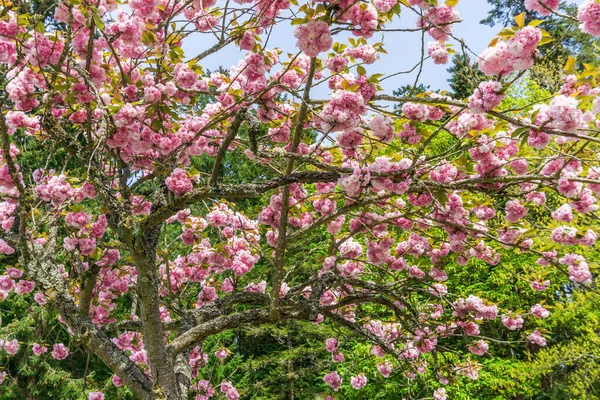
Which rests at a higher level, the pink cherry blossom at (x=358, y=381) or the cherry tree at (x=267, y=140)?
the cherry tree at (x=267, y=140)

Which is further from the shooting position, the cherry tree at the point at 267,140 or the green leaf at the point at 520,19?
the cherry tree at the point at 267,140

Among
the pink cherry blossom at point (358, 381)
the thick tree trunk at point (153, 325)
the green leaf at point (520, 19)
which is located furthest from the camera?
the pink cherry blossom at point (358, 381)

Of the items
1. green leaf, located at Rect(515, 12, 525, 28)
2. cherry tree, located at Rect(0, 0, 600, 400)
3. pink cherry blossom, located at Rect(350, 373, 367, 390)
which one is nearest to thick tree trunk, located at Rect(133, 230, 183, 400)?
cherry tree, located at Rect(0, 0, 600, 400)

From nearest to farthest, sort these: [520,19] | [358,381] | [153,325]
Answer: [520,19]
[153,325]
[358,381]

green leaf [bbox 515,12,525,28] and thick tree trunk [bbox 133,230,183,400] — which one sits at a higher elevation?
green leaf [bbox 515,12,525,28]

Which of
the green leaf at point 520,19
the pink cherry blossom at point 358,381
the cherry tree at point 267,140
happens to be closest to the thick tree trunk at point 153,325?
the cherry tree at point 267,140

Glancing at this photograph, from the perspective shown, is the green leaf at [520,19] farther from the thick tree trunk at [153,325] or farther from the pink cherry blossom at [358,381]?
the pink cherry blossom at [358,381]

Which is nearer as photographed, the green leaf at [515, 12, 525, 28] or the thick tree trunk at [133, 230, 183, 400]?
the green leaf at [515, 12, 525, 28]

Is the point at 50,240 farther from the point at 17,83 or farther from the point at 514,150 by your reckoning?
the point at 514,150

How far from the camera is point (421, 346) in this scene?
13.9 feet

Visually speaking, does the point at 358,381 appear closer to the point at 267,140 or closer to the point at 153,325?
the point at 153,325

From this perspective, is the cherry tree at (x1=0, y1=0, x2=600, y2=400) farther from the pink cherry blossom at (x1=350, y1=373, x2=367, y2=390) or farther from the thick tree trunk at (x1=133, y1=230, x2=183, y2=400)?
the pink cherry blossom at (x1=350, y1=373, x2=367, y2=390)

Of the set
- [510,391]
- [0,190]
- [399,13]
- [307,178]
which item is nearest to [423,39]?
[399,13]

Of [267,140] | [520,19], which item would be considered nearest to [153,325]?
[267,140]
